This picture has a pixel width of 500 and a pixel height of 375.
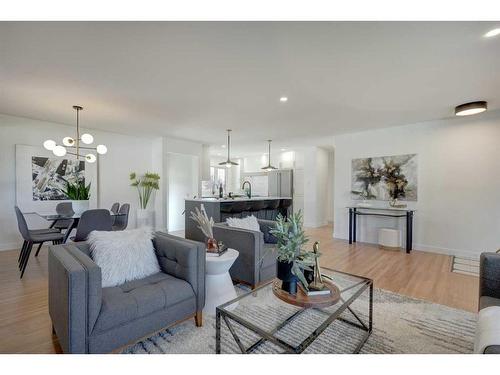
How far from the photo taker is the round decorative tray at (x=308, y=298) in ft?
5.18

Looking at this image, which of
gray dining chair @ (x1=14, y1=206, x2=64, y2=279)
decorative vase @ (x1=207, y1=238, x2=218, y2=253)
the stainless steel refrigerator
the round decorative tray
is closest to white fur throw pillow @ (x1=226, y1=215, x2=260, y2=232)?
decorative vase @ (x1=207, y1=238, x2=218, y2=253)

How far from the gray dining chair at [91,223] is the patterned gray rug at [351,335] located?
2.09 meters

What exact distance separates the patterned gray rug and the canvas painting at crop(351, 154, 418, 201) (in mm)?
2932

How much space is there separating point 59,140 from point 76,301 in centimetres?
484

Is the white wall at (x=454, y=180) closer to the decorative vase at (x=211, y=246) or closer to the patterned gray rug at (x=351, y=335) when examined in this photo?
the patterned gray rug at (x=351, y=335)

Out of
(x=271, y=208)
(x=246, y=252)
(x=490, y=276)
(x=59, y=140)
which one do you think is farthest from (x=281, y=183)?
(x=490, y=276)

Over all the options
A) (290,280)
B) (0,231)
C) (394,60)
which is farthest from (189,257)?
(0,231)

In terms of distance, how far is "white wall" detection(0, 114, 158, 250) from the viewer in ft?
14.1

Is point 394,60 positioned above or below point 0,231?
above

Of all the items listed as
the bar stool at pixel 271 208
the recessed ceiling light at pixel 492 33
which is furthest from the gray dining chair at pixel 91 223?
the recessed ceiling light at pixel 492 33
